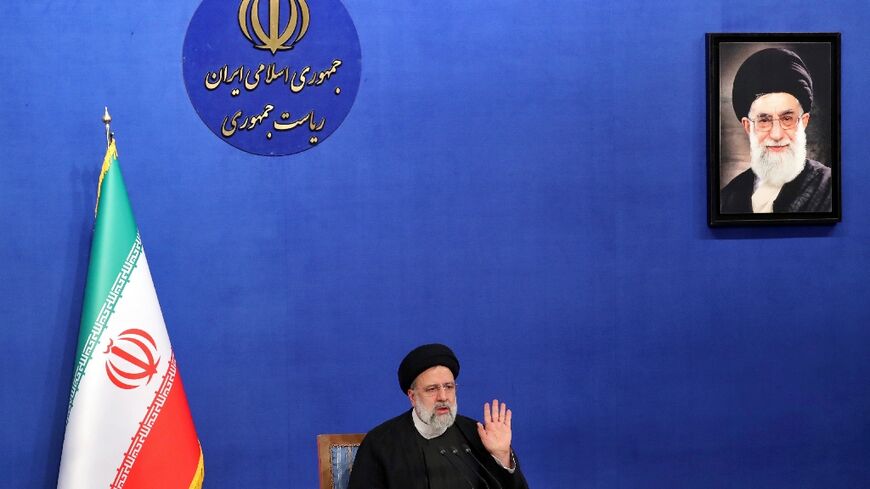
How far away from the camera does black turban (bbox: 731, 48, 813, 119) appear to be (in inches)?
173

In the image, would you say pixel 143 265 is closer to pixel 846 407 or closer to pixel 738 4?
pixel 738 4

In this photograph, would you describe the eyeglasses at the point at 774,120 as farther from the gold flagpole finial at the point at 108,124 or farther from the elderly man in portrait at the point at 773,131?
the gold flagpole finial at the point at 108,124

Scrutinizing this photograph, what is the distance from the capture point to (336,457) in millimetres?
3676

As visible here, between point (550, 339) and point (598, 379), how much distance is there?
0.92ft

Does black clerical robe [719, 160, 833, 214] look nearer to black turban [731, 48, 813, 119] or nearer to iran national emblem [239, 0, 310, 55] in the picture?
black turban [731, 48, 813, 119]

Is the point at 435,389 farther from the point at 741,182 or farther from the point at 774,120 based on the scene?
the point at 774,120

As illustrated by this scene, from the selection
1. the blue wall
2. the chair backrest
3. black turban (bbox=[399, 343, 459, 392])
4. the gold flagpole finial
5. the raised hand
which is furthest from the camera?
the blue wall

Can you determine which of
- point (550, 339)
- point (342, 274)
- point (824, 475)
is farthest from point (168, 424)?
point (824, 475)

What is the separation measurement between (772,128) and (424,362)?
6.53 ft

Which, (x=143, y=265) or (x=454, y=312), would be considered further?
(x=454, y=312)

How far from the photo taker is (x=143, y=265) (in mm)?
3891

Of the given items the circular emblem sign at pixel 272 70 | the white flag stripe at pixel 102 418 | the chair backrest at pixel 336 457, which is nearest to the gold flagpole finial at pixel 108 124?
the circular emblem sign at pixel 272 70

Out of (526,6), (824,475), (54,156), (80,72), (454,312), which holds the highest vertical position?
(526,6)

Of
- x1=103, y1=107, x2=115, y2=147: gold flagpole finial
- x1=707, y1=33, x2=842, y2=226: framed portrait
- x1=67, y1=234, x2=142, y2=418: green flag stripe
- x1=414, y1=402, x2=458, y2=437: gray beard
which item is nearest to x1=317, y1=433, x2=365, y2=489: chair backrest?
x1=414, y1=402, x2=458, y2=437: gray beard
